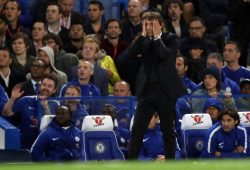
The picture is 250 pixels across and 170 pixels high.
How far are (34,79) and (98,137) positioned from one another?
1455 mm

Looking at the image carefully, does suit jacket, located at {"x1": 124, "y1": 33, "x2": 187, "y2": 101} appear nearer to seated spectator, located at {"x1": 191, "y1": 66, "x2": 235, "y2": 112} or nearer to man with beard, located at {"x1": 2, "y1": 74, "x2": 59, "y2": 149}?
man with beard, located at {"x1": 2, "y1": 74, "x2": 59, "y2": 149}

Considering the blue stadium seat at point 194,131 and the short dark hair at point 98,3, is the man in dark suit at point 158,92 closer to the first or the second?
the blue stadium seat at point 194,131

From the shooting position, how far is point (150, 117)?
14461 millimetres

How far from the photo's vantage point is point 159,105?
47.4 feet

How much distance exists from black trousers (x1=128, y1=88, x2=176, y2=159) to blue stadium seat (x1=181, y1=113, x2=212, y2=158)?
1851 millimetres

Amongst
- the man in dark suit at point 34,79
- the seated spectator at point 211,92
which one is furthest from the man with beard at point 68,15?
the seated spectator at point 211,92

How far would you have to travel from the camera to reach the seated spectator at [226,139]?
52.5ft

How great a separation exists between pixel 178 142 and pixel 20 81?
8.55 ft

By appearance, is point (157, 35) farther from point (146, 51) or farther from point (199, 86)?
point (199, 86)

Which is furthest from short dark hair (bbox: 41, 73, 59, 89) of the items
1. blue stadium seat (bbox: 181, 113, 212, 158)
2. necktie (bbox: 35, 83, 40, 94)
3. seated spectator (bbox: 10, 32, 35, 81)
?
blue stadium seat (bbox: 181, 113, 212, 158)

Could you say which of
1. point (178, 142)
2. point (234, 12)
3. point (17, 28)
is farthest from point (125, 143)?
point (234, 12)

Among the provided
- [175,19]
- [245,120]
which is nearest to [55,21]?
[175,19]

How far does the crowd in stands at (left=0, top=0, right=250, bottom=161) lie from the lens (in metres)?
16.0

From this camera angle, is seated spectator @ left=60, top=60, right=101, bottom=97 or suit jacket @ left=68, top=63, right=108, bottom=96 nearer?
seated spectator @ left=60, top=60, right=101, bottom=97
